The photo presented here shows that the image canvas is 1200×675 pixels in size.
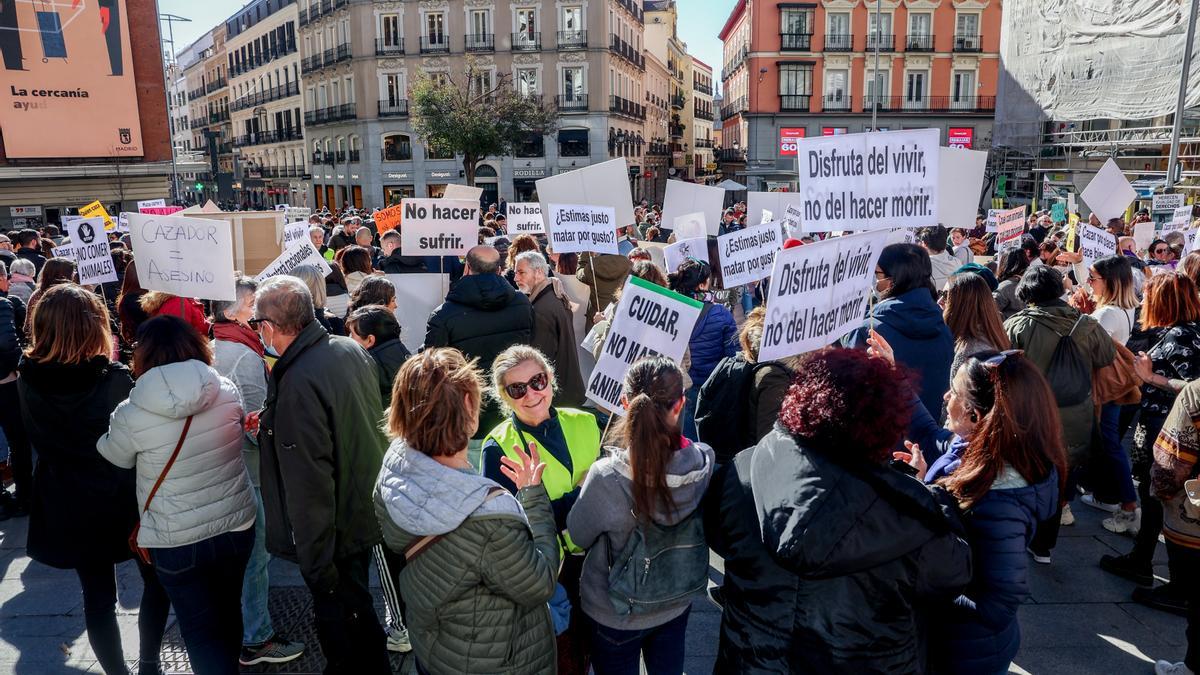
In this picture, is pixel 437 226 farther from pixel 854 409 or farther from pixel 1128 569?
pixel 1128 569

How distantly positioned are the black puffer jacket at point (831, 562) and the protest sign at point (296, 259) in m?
5.19

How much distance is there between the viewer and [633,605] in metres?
2.85

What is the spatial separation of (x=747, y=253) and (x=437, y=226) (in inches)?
112

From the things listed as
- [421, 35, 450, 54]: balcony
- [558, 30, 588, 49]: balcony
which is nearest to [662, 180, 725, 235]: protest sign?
[558, 30, 588, 49]: balcony

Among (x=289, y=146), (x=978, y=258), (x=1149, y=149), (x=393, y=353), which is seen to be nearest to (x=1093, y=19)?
(x=1149, y=149)

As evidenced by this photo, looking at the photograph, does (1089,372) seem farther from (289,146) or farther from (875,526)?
(289,146)

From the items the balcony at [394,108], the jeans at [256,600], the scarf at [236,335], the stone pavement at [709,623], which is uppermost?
the balcony at [394,108]

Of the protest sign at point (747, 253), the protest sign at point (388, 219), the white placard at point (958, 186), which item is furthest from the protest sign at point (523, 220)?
the white placard at point (958, 186)

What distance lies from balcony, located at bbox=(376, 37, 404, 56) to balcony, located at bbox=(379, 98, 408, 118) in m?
2.45

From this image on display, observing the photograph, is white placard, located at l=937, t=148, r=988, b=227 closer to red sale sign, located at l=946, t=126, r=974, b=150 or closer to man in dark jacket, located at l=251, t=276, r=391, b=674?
man in dark jacket, located at l=251, t=276, r=391, b=674

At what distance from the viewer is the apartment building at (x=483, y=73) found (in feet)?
140

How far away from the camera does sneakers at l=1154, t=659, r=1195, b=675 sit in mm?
3740

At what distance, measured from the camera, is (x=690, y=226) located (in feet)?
31.5

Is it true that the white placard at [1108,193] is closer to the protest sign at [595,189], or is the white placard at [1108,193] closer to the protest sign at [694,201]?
the protest sign at [694,201]
